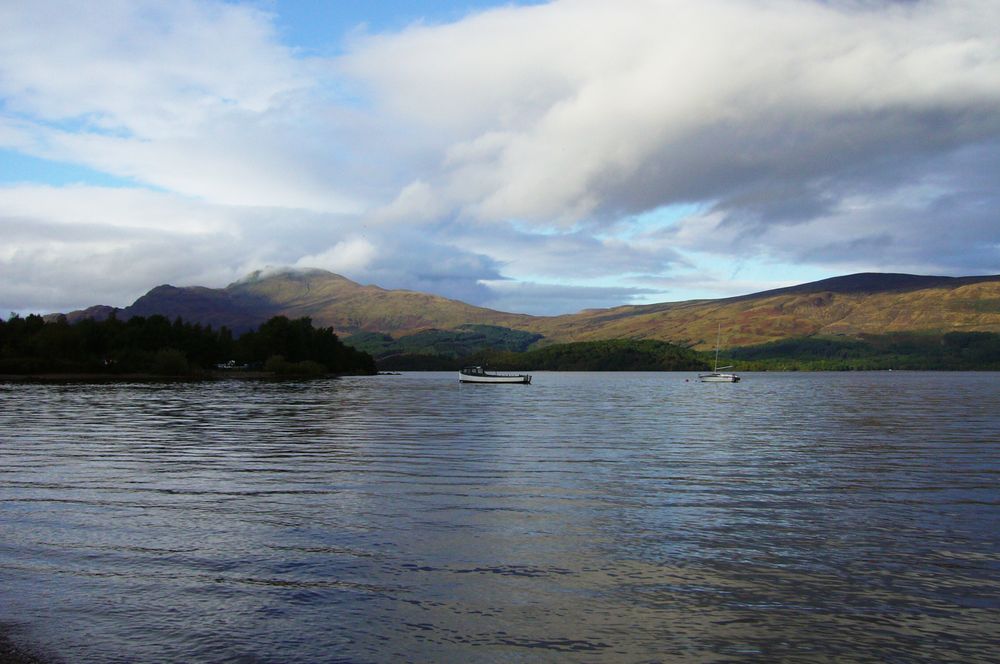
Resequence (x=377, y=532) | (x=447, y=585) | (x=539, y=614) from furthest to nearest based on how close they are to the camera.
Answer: (x=377, y=532)
(x=447, y=585)
(x=539, y=614)

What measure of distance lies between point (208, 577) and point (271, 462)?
23.9 m

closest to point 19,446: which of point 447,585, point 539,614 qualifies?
point 447,585

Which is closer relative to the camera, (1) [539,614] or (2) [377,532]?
(1) [539,614]

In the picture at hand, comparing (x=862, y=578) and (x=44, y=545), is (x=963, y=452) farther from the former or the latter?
(x=44, y=545)

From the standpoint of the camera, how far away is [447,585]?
18.8 m

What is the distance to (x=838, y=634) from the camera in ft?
51.6

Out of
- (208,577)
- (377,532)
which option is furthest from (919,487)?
(208,577)

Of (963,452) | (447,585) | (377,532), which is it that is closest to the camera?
(447,585)

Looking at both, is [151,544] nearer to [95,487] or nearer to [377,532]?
[377,532]

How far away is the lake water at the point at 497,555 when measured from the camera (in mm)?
15273

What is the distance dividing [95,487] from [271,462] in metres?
10.8

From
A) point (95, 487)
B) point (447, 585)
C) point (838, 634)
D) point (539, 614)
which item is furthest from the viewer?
point (95, 487)

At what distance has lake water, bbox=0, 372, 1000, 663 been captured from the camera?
15.3 m

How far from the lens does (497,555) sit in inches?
856
